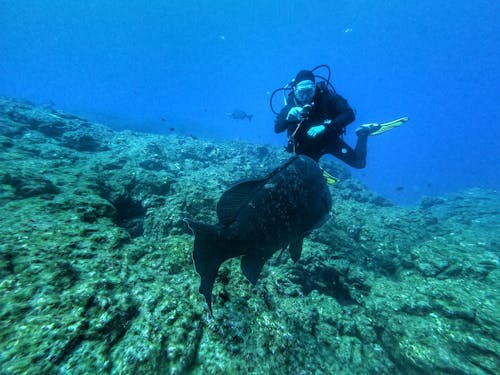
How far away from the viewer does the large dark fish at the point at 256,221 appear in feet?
6.33

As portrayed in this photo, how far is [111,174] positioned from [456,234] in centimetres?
1115

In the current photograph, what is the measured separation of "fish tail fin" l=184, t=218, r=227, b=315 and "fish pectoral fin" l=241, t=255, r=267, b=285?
10.5 inches

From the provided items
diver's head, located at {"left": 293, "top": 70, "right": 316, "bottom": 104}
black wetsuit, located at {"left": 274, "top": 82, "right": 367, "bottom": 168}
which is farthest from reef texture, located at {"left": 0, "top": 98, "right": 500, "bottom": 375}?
diver's head, located at {"left": 293, "top": 70, "right": 316, "bottom": 104}

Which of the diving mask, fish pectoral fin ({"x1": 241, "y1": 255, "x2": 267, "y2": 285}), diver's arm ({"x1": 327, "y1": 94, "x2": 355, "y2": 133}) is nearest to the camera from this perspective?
fish pectoral fin ({"x1": 241, "y1": 255, "x2": 267, "y2": 285})

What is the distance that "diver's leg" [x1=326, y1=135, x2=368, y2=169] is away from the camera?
6970mm

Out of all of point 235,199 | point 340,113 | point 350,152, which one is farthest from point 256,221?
point 350,152

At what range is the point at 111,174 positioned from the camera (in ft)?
21.5

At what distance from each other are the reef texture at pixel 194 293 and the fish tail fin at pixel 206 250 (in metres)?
0.74

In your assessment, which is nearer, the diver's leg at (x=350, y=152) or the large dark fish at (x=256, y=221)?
the large dark fish at (x=256, y=221)

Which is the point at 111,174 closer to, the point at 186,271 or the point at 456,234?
the point at 186,271

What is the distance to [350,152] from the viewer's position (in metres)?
7.59

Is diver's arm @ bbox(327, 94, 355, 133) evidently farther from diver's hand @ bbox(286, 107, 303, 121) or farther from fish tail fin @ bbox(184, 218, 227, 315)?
fish tail fin @ bbox(184, 218, 227, 315)

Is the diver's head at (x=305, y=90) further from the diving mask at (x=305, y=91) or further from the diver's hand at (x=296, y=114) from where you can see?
the diver's hand at (x=296, y=114)

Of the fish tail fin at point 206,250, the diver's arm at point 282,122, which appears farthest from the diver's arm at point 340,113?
the fish tail fin at point 206,250
